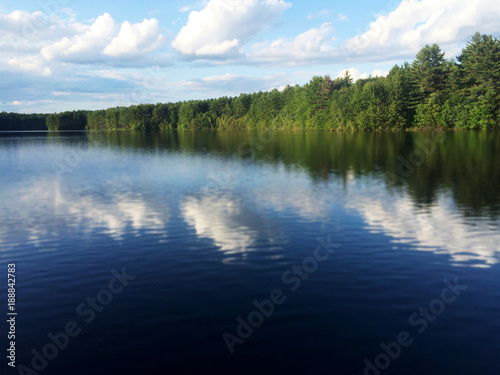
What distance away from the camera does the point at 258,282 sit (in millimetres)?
13953

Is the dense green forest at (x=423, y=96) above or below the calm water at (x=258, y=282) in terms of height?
above

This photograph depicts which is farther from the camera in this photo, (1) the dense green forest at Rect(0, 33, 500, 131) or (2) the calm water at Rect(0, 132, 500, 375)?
(1) the dense green forest at Rect(0, 33, 500, 131)

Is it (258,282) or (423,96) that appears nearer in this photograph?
(258,282)

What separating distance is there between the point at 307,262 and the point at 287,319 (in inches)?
185

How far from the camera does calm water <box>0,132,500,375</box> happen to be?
9773 mm

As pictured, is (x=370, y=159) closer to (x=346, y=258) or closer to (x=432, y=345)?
(x=346, y=258)

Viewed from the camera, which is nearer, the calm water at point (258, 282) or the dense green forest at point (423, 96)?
the calm water at point (258, 282)

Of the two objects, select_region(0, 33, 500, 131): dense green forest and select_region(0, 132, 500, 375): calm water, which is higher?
select_region(0, 33, 500, 131): dense green forest

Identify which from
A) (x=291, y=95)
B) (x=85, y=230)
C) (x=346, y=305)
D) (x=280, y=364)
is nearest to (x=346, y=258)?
(x=346, y=305)

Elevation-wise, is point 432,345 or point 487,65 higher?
point 487,65

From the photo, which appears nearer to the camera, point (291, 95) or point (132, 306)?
point (132, 306)

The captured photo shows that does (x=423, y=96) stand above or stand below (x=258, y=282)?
above

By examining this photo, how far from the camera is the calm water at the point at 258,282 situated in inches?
385

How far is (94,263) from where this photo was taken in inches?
642
